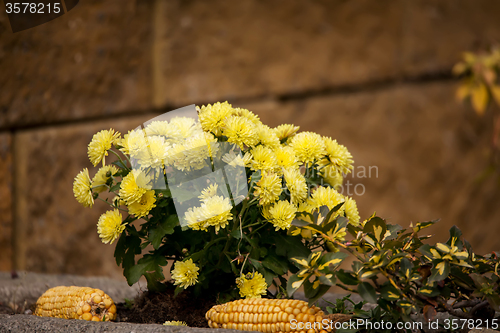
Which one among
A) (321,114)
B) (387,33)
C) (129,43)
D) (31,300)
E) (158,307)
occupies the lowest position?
(31,300)

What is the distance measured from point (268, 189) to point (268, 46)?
36.6 inches

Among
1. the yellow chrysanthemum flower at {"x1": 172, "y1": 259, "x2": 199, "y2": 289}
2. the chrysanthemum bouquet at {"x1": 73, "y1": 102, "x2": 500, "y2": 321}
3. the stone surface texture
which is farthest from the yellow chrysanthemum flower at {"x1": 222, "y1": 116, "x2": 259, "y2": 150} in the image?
the stone surface texture

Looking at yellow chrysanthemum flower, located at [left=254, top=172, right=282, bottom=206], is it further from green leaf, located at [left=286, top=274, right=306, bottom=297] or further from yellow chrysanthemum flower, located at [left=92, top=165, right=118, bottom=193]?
yellow chrysanthemum flower, located at [left=92, top=165, right=118, bottom=193]

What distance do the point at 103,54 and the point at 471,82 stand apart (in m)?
1.27

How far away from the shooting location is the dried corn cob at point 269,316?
0.58m

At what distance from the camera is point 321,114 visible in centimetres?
140

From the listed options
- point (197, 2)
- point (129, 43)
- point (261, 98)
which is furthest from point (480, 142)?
point (129, 43)

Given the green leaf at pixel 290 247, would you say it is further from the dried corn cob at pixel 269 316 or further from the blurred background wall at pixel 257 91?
the blurred background wall at pixel 257 91

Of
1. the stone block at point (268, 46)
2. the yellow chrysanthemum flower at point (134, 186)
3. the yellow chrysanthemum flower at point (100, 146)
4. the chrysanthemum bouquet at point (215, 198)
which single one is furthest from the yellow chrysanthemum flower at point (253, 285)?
the stone block at point (268, 46)

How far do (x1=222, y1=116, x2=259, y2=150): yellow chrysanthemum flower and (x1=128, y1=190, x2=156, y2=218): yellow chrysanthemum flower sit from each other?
163 mm

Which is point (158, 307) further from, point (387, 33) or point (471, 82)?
point (387, 33)

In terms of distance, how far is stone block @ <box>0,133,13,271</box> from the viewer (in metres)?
1.64

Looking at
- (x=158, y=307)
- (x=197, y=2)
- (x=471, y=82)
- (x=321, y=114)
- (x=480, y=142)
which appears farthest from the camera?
(x=197, y=2)

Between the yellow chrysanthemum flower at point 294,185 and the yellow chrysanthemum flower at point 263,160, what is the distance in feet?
0.08
